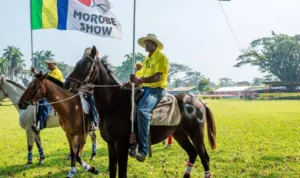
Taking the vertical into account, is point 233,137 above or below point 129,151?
below

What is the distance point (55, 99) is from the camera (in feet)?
24.4

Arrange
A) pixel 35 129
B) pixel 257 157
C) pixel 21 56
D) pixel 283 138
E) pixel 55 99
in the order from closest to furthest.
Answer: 1. pixel 55 99
2. pixel 35 129
3. pixel 257 157
4. pixel 283 138
5. pixel 21 56

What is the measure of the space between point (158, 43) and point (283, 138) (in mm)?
9409

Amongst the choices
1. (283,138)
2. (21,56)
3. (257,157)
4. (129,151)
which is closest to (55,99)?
(129,151)

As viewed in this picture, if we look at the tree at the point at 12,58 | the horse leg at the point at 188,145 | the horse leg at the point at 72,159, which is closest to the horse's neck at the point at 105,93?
the horse leg at the point at 188,145

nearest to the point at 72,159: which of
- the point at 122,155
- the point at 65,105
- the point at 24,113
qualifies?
the point at 65,105

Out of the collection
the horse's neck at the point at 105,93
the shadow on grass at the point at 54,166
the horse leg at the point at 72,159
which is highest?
the horse's neck at the point at 105,93

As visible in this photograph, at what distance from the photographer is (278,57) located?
95.9m

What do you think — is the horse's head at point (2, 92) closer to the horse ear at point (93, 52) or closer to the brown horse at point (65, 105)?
the brown horse at point (65, 105)

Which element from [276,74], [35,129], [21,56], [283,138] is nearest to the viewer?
[35,129]

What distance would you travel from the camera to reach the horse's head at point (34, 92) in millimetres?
7070

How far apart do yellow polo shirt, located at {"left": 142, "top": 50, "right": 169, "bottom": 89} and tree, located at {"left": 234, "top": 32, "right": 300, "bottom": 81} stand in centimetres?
9767

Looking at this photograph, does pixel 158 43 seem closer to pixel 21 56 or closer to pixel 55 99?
pixel 55 99

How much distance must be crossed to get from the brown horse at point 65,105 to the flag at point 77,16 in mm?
2277
